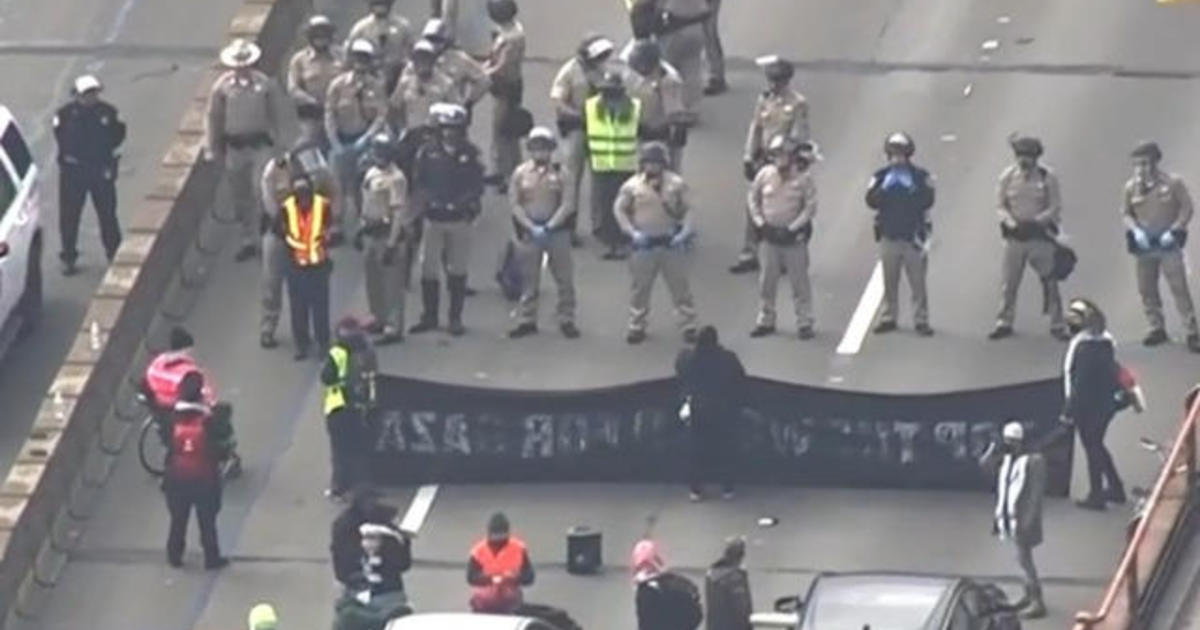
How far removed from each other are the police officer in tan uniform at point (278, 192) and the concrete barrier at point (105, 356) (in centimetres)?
122

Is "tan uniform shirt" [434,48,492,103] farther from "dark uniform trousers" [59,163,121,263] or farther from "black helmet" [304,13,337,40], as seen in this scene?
"dark uniform trousers" [59,163,121,263]

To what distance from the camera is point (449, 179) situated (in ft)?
150

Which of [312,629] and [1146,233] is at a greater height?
[1146,233]

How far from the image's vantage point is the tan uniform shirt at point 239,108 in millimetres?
47438

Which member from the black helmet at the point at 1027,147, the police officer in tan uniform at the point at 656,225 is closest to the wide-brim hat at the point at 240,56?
A: the police officer in tan uniform at the point at 656,225

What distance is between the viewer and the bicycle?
4503 cm

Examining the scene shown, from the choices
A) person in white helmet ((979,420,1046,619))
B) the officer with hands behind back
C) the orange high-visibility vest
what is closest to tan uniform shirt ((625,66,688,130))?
the officer with hands behind back

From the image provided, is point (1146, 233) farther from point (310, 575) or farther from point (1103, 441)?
point (310, 575)

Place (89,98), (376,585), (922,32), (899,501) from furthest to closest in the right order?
(922,32), (89,98), (899,501), (376,585)

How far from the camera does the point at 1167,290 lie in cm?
4606

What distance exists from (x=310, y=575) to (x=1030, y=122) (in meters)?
8.75

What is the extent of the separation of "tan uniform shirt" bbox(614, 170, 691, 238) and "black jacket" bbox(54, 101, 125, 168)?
4548 millimetres

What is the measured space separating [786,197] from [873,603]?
7076 millimetres

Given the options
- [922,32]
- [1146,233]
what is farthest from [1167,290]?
[922,32]
